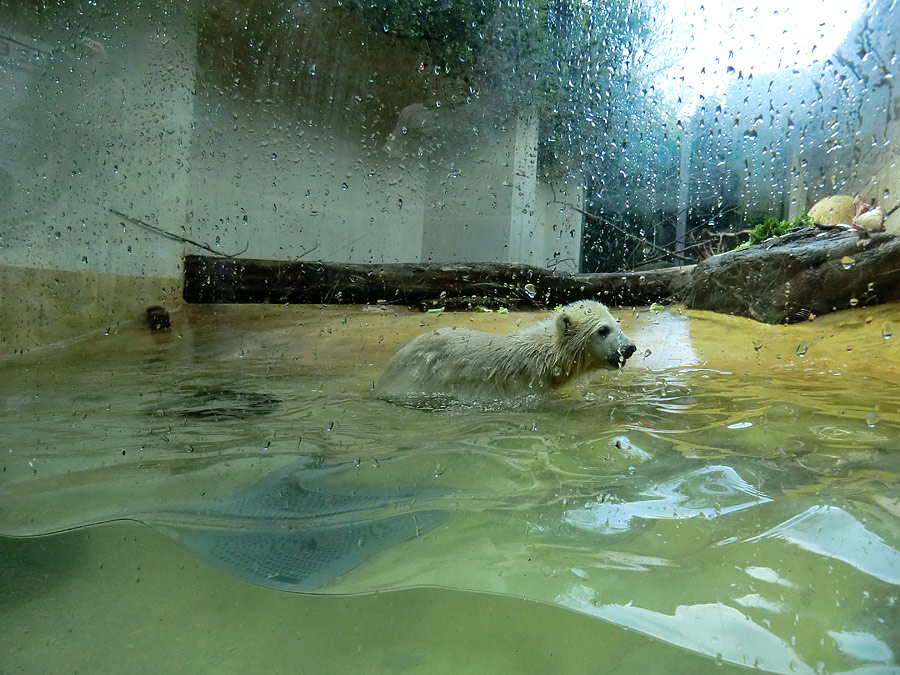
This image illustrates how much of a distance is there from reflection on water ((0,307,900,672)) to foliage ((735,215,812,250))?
91cm

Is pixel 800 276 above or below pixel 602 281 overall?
above

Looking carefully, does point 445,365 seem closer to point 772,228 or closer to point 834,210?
point 772,228

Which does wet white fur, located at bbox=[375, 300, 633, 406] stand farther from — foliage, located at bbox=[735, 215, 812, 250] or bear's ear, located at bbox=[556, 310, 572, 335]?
foliage, located at bbox=[735, 215, 812, 250]

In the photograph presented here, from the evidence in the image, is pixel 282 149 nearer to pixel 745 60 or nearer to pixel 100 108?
pixel 100 108

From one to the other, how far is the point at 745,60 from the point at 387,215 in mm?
1910

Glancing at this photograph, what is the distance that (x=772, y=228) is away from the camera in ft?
10.6

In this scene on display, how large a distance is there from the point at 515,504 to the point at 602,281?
7.75 ft

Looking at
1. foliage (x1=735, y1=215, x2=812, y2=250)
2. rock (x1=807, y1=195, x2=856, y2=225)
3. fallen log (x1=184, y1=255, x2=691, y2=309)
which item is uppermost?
rock (x1=807, y1=195, x2=856, y2=225)

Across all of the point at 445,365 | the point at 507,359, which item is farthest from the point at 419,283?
the point at 507,359

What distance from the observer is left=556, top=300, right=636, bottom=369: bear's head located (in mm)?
3105

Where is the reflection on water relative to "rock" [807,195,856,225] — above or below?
below

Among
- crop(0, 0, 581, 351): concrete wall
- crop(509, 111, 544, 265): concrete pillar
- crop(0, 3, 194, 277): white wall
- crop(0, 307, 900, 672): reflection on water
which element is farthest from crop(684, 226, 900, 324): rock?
crop(0, 3, 194, 277): white wall

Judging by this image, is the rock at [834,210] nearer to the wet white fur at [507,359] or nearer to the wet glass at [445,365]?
the wet glass at [445,365]

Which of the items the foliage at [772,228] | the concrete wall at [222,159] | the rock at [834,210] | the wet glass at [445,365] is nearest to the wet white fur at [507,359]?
the wet glass at [445,365]
